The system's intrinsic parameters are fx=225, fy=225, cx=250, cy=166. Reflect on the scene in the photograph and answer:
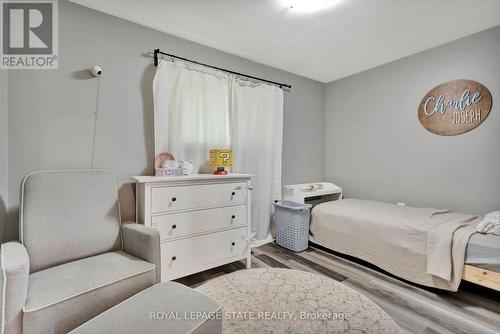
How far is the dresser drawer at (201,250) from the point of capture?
1.80 metres

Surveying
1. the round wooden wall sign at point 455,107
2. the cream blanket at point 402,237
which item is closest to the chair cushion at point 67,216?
the cream blanket at point 402,237

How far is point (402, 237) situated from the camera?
2.05 metres

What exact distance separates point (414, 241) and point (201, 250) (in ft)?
6.15

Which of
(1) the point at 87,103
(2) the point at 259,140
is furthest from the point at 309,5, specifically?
(1) the point at 87,103

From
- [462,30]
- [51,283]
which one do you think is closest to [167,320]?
[51,283]

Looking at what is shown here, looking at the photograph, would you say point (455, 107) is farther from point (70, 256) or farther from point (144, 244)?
point (70, 256)

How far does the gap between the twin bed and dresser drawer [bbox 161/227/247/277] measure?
1104 mm

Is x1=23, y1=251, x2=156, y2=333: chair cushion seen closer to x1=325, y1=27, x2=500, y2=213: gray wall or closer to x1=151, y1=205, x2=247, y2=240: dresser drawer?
x1=151, y1=205, x2=247, y2=240: dresser drawer

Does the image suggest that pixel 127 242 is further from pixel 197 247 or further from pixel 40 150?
pixel 40 150

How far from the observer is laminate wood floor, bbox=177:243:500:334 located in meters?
1.49

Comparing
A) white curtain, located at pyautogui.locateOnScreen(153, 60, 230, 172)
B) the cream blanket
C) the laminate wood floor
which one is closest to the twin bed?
the cream blanket

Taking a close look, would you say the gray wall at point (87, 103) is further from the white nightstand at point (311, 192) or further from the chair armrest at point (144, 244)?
the white nightstand at point (311, 192)

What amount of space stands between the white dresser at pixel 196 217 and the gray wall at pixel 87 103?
0.42 meters

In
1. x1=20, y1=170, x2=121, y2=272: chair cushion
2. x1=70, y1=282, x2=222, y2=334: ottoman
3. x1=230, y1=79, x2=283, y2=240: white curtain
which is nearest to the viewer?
x1=70, y1=282, x2=222, y2=334: ottoman
